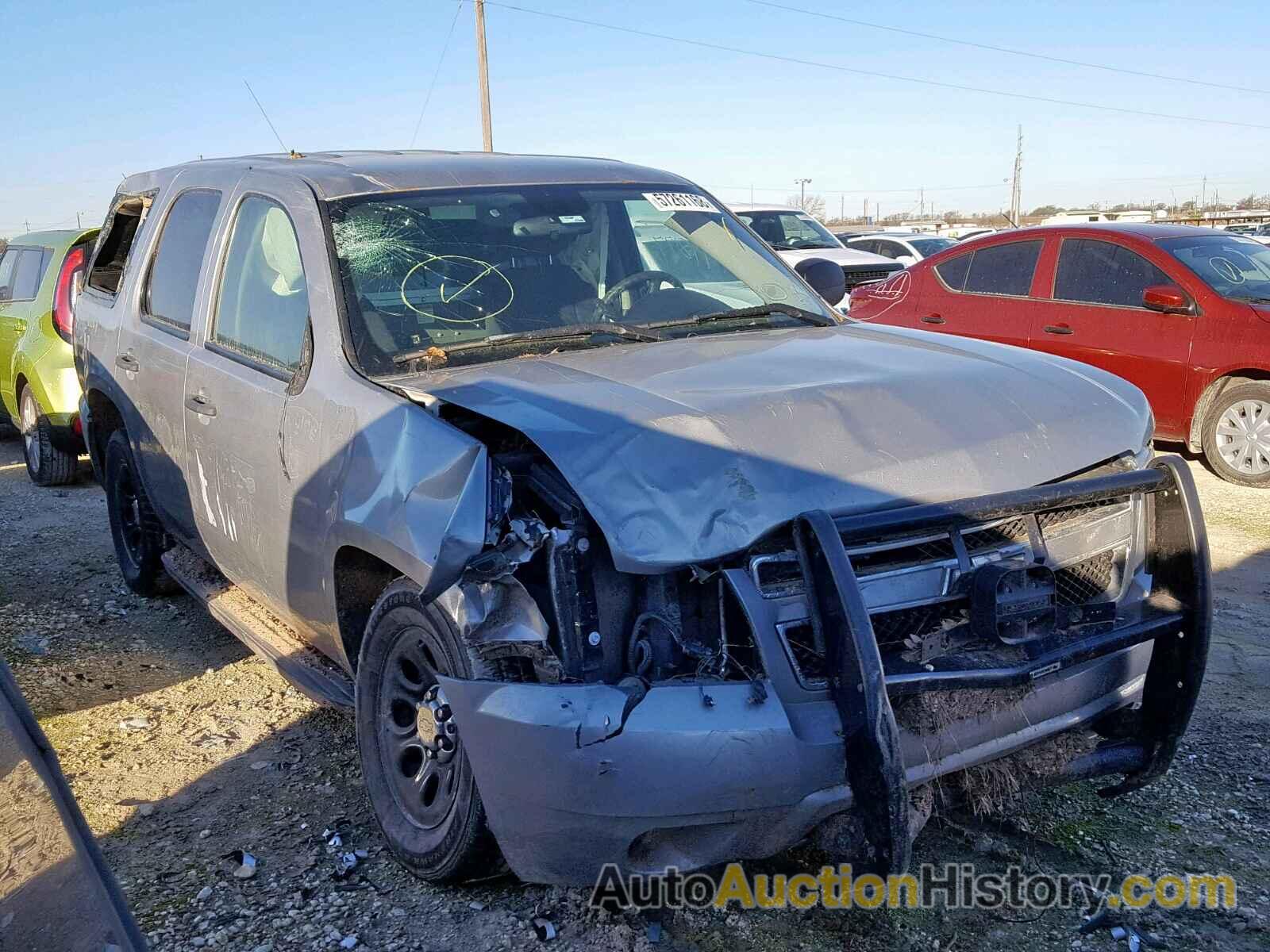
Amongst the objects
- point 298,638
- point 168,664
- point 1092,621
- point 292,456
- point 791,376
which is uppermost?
point 791,376

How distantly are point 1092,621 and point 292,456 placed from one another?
92.2 inches

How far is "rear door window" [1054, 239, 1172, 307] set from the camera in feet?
26.1

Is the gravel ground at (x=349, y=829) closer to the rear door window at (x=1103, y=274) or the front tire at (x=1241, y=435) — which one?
the front tire at (x=1241, y=435)

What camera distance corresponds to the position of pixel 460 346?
352 cm

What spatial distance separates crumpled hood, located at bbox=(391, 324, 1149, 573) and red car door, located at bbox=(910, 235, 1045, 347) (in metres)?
5.35

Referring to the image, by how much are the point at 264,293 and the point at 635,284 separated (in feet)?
4.30

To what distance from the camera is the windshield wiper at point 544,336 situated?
135 inches

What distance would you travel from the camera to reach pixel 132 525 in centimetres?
571

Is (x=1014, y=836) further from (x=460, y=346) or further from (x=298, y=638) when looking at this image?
(x=298, y=638)

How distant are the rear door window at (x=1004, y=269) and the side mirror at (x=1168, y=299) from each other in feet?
3.54

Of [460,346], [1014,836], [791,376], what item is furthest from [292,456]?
[1014,836]

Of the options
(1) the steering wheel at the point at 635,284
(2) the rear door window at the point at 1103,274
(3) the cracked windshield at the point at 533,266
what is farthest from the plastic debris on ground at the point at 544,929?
(2) the rear door window at the point at 1103,274

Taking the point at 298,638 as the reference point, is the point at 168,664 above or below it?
below

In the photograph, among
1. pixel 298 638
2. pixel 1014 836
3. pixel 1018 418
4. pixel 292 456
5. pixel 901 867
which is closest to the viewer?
pixel 901 867
